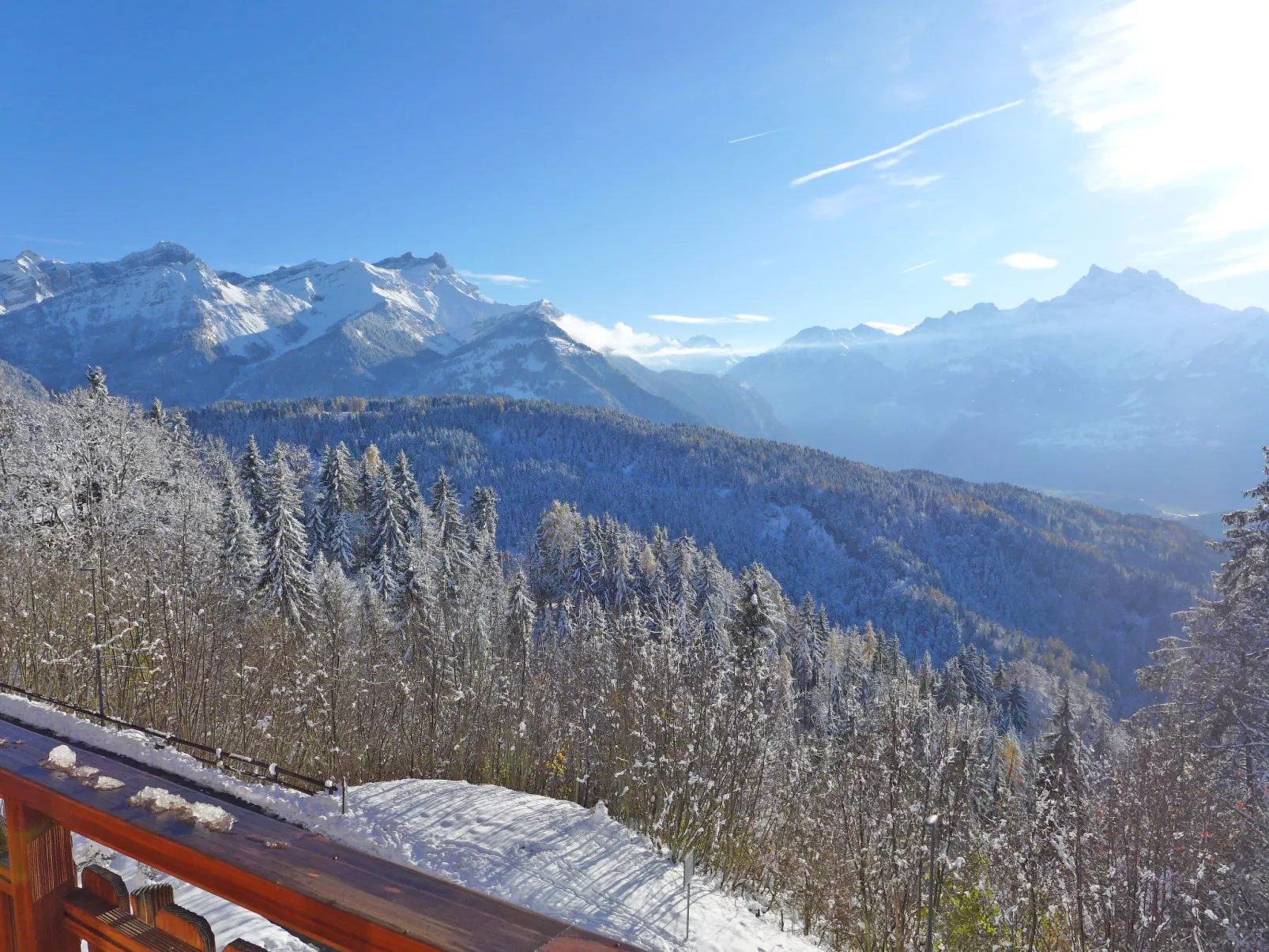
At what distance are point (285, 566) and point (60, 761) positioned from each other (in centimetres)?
2753

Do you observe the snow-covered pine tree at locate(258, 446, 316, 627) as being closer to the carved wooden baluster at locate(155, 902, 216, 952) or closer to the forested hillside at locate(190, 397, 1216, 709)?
the carved wooden baluster at locate(155, 902, 216, 952)

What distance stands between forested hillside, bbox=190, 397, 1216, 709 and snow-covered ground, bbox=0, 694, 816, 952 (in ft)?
293

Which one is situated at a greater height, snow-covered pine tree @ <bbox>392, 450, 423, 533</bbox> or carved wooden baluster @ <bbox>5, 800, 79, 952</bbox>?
carved wooden baluster @ <bbox>5, 800, 79, 952</bbox>

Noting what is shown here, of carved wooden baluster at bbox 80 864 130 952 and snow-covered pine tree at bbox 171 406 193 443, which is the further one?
snow-covered pine tree at bbox 171 406 193 443

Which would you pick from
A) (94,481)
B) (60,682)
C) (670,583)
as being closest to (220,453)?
(94,481)

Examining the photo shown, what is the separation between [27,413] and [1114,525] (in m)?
215

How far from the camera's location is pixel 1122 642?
12431 cm

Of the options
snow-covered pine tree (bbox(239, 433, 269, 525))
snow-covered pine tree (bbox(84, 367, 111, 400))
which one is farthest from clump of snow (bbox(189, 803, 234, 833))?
snow-covered pine tree (bbox(239, 433, 269, 525))

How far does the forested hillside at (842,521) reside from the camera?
121 m

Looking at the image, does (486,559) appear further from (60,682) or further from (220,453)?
(60,682)

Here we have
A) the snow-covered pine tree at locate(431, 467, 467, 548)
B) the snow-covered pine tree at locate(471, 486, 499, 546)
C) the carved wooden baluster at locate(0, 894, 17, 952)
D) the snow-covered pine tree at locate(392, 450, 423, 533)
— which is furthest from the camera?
the snow-covered pine tree at locate(471, 486, 499, 546)

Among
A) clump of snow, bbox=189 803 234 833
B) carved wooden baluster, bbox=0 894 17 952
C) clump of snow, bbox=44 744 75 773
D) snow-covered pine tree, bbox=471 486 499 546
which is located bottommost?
snow-covered pine tree, bbox=471 486 499 546

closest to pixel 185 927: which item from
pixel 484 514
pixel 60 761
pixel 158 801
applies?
pixel 158 801

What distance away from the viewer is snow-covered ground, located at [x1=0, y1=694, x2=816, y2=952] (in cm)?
645
